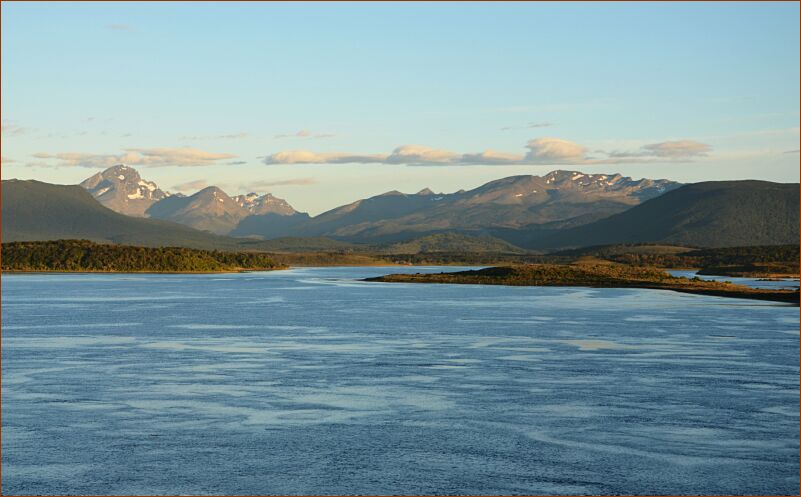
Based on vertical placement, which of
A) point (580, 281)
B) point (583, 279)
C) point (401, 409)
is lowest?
point (401, 409)

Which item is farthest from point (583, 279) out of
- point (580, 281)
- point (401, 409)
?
point (401, 409)

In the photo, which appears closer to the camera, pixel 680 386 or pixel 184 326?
pixel 680 386

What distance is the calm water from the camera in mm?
29891

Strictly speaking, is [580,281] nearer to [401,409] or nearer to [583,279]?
[583,279]

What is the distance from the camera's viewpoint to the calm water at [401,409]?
2989 centimetres

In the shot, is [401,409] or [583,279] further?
[583,279]

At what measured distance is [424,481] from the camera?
1153 inches

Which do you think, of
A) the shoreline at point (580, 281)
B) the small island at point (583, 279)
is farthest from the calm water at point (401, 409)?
the small island at point (583, 279)

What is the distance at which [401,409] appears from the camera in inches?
1593

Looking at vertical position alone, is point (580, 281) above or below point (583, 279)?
below

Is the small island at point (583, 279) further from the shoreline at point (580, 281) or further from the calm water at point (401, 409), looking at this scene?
the calm water at point (401, 409)

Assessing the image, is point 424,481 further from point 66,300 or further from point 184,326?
point 66,300

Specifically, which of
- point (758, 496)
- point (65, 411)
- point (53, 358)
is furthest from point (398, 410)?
point (53, 358)

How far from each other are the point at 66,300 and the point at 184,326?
47.2m
